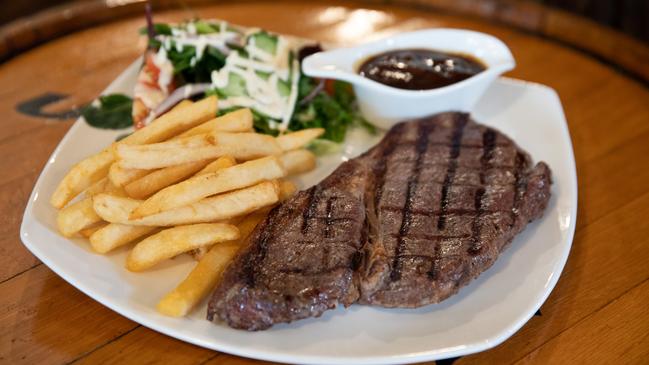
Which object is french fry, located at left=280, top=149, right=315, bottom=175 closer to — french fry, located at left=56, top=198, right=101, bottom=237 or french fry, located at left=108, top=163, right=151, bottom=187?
french fry, located at left=108, top=163, right=151, bottom=187

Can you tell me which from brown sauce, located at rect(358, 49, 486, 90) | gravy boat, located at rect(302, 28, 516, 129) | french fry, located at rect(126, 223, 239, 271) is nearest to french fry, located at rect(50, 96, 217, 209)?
french fry, located at rect(126, 223, 239, 271)

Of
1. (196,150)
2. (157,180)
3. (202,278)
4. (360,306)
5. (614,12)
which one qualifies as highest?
(196,150)

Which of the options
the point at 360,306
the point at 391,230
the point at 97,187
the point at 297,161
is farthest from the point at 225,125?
the point at 360,306

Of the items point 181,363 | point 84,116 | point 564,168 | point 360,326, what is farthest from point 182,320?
point 564,168

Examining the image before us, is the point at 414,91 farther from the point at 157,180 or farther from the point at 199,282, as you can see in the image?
the point at 199,282

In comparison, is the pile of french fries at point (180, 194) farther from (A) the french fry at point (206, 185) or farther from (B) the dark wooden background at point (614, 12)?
(B) the dark wooden background at point (614, 12)

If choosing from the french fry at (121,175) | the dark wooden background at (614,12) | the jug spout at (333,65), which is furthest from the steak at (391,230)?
the dark wooden background at (614,12)
